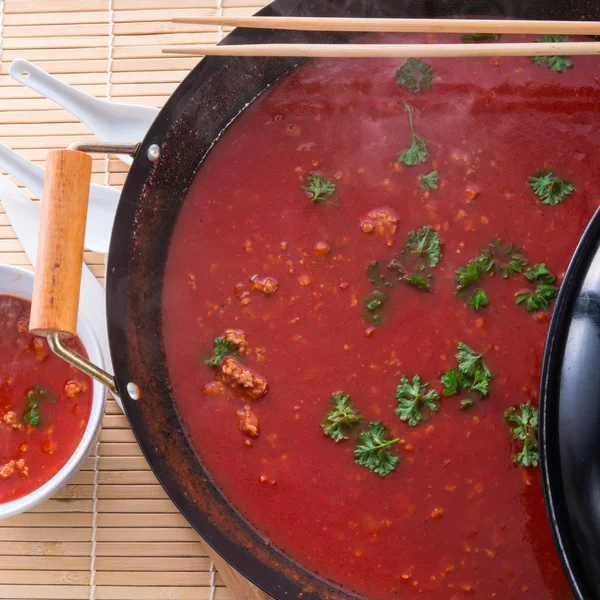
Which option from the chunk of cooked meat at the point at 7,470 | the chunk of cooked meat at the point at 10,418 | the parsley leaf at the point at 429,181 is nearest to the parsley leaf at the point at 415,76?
the parsley leaf at the point at 429,181

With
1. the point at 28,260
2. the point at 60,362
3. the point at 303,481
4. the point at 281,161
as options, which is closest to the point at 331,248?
the point at 281,161

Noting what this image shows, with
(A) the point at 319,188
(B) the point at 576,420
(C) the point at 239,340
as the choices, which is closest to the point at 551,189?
(A) the point at 319,188

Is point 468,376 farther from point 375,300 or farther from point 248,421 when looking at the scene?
point 248,421

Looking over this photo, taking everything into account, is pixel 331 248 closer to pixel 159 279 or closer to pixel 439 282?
pixel 439 282

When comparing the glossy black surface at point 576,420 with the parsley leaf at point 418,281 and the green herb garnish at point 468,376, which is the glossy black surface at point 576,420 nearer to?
the green herb garnish at point 468,376

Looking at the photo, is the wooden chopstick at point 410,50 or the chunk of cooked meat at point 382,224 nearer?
the wooden chopstick at point 410,50
